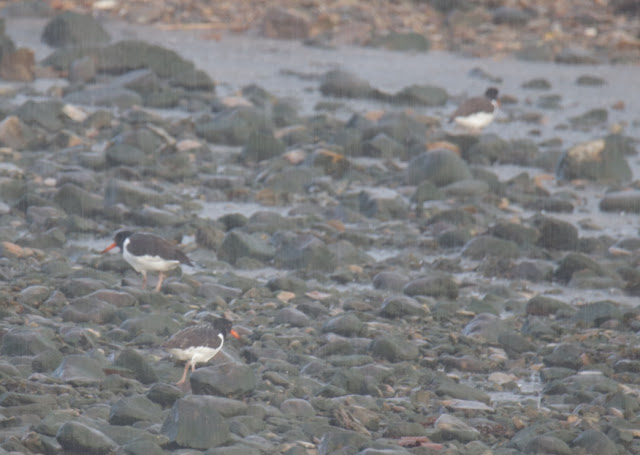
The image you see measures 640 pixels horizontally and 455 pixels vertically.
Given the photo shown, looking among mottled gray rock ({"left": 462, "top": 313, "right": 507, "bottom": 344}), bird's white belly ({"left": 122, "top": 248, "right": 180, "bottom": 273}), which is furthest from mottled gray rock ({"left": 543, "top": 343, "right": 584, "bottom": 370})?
bird's white belly ({"left": 122, "top": 248, "right": 180, "bottom": 273})

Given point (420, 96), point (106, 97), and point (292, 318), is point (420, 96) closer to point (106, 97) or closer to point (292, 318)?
point (106, 97)

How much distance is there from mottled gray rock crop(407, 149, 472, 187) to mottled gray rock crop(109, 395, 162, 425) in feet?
20.9

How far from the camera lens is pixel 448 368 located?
6.57 meters

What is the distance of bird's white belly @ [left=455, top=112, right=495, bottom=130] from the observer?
12.7 m

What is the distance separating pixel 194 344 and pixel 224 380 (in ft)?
0.88

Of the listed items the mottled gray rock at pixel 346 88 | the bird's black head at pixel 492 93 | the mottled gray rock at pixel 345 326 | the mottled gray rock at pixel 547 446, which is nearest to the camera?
the mottled gray rock at pixel 547 446

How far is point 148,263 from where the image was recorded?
7.30 meters

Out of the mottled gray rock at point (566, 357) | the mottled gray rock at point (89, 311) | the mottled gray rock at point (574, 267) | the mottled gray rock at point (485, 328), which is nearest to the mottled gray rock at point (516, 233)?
the mottled gray rock at point (574, 267)

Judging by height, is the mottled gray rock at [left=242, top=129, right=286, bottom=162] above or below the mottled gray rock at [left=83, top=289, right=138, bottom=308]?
below

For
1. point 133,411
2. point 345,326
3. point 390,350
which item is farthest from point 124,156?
point 133,411

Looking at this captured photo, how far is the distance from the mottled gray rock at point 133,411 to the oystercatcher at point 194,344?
16.2 inches

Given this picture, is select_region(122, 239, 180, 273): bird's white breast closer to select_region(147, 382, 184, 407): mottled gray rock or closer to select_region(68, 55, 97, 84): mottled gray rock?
select_region(147, 382, 184, 407): mottled gray rock

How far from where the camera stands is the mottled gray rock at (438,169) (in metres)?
11.1

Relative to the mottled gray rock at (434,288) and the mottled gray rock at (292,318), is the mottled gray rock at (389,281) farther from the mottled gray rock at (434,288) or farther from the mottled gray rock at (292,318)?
the mottled gray rock at (292,318)
